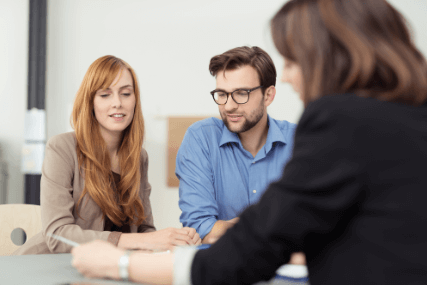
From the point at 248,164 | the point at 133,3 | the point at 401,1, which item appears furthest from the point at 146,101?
the point at 401,1

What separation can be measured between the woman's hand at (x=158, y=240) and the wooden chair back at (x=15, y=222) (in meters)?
0.69

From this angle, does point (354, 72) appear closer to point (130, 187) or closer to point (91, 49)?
point (130, 187)

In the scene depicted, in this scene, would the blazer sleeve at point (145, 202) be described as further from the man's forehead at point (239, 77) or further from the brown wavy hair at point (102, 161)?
the man's forehead at point (239, 77)

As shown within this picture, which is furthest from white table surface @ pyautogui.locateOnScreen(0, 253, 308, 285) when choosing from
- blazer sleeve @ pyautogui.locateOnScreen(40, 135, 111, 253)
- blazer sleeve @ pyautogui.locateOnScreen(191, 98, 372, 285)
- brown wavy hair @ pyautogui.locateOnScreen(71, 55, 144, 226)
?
brown wavy hair @ pyautogui.locateOnScreen(71, 55, 144, 226)

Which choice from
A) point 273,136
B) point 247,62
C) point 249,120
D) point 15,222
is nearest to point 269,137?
point 273,136

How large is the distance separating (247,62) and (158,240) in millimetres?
1061

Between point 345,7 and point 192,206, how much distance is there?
1.22 metres

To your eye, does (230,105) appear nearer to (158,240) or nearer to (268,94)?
(268,94)

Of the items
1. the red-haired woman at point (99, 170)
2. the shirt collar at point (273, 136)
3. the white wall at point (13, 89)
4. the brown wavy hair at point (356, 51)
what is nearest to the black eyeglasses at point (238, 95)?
the shirt collar at point (273, 136)

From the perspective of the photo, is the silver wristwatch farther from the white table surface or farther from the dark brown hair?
the dark brown hair

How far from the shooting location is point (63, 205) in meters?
1.51

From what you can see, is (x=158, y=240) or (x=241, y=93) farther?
(x=241, y=93)

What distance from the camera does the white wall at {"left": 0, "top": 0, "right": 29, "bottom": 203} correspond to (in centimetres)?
301

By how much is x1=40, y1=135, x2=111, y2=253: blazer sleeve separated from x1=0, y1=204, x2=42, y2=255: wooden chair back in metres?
0.34
